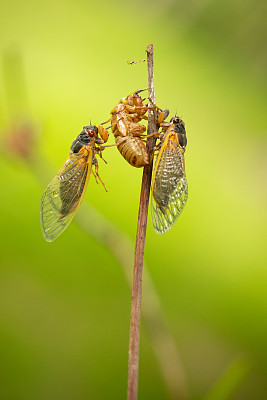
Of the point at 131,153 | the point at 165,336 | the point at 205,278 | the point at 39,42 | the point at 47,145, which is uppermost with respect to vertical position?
the point at 39,42

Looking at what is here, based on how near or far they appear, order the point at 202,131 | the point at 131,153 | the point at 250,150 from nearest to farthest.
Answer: the point at 131,153 < the point at 202,131 < the point at 250,150

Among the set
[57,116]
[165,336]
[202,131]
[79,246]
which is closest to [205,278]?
[165,336]

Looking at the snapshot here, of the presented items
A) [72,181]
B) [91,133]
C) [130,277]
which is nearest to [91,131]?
[91,133]

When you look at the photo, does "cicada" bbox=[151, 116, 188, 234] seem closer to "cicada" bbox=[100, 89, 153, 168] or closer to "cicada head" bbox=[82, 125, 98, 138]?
"cicada" bbox=[100, 89, 153, 168]

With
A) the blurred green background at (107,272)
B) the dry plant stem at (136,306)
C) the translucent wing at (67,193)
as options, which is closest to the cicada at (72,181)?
the translucent wing at (67,193)

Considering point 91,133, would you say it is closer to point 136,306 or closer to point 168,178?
point 168,178

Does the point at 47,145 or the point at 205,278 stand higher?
the point at 47,145

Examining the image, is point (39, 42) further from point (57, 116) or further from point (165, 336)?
point (165, 336)
